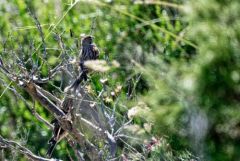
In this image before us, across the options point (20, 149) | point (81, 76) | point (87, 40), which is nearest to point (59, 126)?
point (20, 149)

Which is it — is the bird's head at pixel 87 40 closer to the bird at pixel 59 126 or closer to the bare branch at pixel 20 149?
the bird at pixel 59 126

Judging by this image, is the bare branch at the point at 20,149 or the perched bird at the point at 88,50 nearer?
the bare branch at the point at 20,149

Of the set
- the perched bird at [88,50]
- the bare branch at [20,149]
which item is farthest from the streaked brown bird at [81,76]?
the bare branch at [20,149]

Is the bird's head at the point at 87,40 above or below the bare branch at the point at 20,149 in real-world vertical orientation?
above

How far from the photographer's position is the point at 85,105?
3371mm

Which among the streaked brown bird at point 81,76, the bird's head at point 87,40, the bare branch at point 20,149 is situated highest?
the bird's head at point 87,40

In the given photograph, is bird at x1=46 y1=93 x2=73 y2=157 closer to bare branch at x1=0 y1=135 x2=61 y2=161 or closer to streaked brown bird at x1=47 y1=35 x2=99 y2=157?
streaked brown bird at x1=47 y1=35 x2=99 y2=157

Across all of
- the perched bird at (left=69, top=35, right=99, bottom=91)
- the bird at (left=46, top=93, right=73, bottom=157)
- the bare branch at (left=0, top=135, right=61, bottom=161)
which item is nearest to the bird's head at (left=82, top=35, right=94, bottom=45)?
the perched bird at (left=69, top=35, right=99, bottom=91)

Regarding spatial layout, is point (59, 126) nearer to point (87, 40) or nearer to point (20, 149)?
point (20, 149)

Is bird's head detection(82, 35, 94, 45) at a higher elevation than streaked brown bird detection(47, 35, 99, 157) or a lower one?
higher

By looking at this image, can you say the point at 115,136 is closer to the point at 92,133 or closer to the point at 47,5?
the point at 92,133

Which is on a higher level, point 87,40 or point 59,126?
point 87,40

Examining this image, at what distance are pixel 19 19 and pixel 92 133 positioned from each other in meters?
1.66

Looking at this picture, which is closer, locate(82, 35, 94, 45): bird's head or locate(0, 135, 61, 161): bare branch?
locate(0, 135, 61, 161): bare branch
